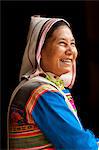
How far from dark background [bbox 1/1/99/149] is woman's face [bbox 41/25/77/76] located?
1.44 metres

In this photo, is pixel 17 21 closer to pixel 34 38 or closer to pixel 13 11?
pixel 13 11

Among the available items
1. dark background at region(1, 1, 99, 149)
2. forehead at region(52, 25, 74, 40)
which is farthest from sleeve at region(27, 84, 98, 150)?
dark background at region(1, 1, 99, 149)

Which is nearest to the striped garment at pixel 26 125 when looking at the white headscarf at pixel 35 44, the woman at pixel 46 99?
the woman at pixel 46 99

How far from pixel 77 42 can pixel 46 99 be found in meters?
1.91

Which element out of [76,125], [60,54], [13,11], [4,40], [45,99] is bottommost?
[76,125]

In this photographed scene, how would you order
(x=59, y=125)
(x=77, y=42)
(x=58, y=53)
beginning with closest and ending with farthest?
(x=59, y=125), (x=58, y=53), (x=77, y=42)

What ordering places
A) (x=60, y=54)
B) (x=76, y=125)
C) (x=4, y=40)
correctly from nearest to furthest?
(x=76, y=125) → (x=60, y=54) → (x=4, y=40)

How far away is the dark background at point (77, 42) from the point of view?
3.68 metres

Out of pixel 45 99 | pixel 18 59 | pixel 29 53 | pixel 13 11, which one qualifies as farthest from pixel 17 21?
pixel 45 99

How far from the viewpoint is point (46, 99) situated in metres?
1.96

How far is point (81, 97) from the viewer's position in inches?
153

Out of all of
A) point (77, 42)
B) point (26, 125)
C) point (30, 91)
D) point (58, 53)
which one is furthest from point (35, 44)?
point (77, 42)

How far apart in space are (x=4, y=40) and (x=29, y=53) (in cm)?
150

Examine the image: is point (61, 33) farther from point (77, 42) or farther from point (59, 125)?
point (77, 42)
